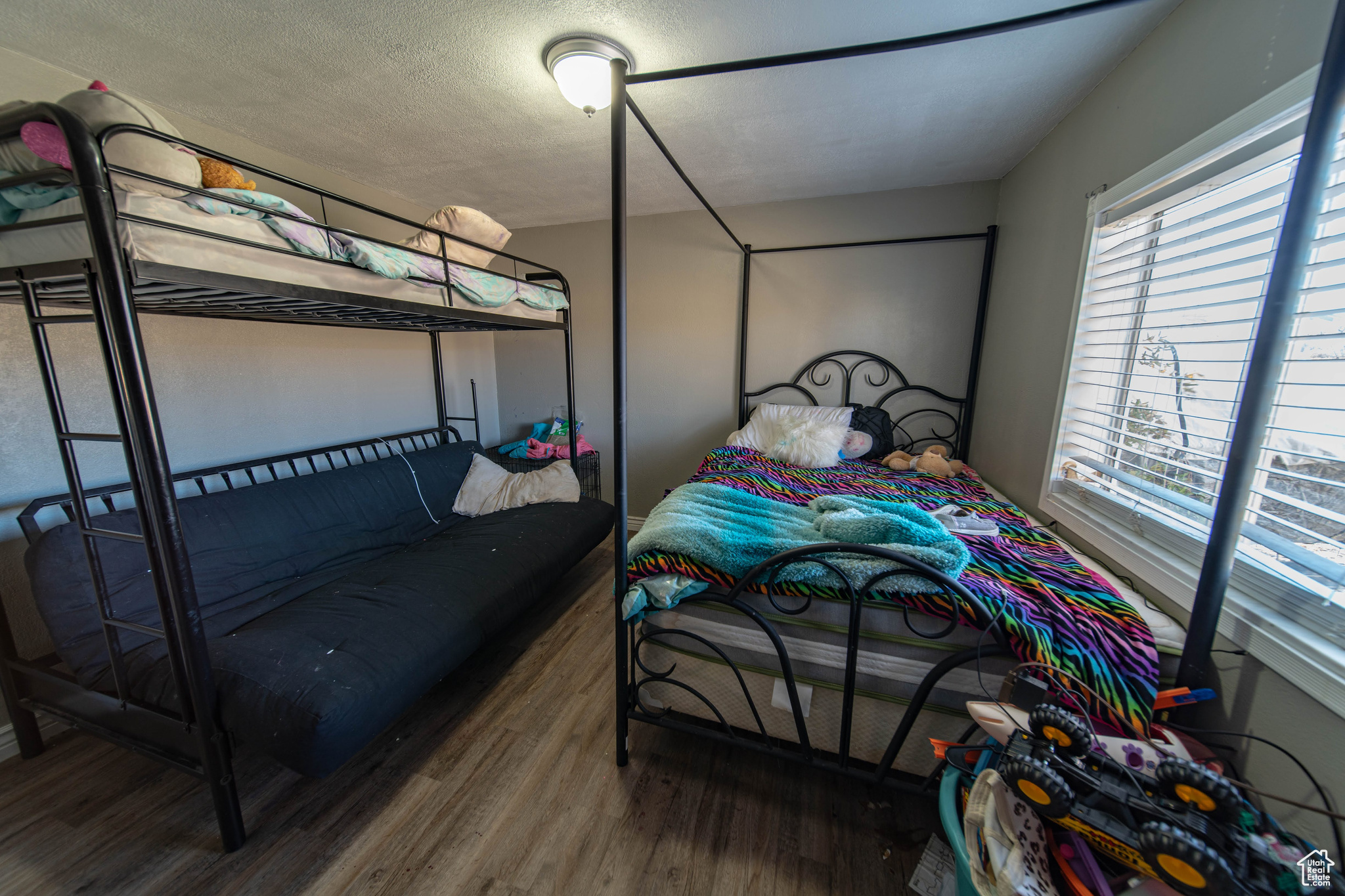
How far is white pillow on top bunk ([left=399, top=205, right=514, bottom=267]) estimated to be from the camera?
1.95 metres

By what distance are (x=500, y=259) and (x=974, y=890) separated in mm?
4031

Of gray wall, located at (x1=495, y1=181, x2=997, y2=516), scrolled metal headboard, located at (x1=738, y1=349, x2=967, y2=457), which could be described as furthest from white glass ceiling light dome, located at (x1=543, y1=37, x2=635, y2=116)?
scrolled metal headboard, located at (x1=738, y1=349, x2=967, y2=457)

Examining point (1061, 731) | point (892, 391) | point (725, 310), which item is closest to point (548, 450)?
point (725, 310)

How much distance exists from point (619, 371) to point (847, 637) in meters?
0.94

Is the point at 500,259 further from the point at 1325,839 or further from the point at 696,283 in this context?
the point at 1325,839

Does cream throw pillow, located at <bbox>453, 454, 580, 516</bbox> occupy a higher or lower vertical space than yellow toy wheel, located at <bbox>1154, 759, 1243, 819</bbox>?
lower

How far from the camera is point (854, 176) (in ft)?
8.03

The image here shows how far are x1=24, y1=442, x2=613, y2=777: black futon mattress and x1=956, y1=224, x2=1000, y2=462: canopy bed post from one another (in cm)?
230

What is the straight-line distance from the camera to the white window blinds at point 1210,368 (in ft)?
2.81

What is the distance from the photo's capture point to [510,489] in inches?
108

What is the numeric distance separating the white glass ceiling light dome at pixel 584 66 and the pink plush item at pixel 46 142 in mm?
1220

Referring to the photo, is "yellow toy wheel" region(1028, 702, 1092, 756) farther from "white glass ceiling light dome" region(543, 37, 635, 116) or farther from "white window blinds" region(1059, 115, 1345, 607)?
"white glass ceiling light dome" region(543, 37, 635, 116)

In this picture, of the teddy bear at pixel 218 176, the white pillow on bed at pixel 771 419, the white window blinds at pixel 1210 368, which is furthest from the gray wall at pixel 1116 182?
the teddy bear at pixel 218 176

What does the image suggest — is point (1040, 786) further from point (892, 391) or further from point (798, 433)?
point (892, 391)
